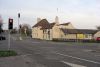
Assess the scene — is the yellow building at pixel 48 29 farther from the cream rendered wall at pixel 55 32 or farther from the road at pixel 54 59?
the road at pixel 54 59

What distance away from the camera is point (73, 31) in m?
102

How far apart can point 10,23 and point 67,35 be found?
2831 inches

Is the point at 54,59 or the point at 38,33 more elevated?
the point at 38,33

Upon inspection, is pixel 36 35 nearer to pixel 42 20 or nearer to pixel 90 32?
pixel 42 20

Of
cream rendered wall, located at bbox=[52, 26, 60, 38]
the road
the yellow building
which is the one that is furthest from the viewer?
the yellow building

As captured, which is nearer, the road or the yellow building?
the road

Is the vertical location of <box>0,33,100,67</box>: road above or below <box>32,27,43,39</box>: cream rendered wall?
below

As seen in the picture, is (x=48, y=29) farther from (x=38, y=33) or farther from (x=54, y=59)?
(x=54, y=59)

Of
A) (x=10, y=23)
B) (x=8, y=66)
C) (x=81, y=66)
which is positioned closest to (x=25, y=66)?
(x=8, y=66)

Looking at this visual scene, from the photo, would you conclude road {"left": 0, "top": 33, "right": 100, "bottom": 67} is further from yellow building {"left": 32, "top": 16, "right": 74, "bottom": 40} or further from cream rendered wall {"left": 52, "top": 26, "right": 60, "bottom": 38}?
cream rendered wall {"left": 52, "top": 26, "right": 60, "bottom": 38}

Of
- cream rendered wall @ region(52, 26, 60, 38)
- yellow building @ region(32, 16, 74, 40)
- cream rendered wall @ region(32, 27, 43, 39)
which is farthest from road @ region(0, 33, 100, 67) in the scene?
cream rendered wall @ region(32, 27, 43, 39)

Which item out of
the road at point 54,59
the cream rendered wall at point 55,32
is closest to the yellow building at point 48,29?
the cream rendered wall at point 55,32

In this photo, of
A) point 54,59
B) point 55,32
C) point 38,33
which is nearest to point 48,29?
point 55,32

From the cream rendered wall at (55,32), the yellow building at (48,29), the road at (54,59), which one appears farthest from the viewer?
the yellow building at (48,29)
